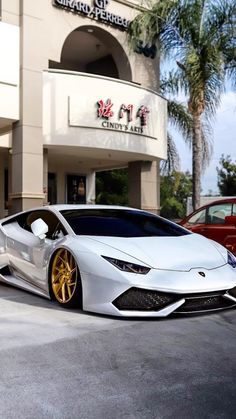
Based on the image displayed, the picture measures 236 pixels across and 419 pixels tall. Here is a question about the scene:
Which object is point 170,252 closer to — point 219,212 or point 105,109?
point 219,212

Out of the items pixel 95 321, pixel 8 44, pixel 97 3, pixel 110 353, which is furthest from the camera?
pixel 97 3

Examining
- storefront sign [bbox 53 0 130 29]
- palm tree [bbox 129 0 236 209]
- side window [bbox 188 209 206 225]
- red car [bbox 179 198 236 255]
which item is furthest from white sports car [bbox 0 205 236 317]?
storefront sign [bbox 53 0 130 29]

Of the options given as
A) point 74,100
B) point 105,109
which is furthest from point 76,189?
point 74,100

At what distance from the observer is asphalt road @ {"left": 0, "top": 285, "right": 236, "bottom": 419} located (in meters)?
3.10

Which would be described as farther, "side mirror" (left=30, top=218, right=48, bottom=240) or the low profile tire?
"side mirror" (left=30, top=218, right=48, bottom=240)

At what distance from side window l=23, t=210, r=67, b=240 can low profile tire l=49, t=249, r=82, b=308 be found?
0.38m

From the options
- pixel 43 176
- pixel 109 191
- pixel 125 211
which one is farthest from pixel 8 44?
pixel 109 191

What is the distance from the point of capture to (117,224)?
252 inches

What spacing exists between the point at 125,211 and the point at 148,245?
4.83 ft

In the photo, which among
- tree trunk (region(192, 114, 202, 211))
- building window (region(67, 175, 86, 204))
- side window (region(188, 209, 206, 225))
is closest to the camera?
side window (region(188, 209, 206, 225))

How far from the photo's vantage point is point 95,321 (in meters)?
5.12

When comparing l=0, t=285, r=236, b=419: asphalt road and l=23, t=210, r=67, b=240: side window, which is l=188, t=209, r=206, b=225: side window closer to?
l=23, t=210, r=67, b=240: side window

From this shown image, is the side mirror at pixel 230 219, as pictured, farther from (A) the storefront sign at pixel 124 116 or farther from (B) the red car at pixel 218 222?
(A) the storefront sign at pixel 124 116

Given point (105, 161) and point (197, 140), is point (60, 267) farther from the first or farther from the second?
point (105, 161)
